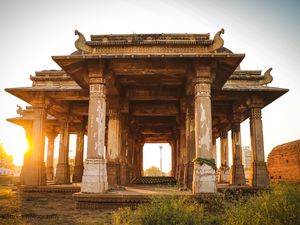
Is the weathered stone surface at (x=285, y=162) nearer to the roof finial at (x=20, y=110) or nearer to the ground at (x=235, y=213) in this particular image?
the ground at (x=235, y=213)

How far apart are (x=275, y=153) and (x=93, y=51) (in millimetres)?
18510

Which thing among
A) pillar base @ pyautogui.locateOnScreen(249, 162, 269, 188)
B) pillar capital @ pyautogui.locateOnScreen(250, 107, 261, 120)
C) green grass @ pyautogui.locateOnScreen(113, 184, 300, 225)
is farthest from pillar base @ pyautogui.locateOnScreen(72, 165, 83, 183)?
green grass @ pyautogui.locateOnScreen(113, 184, 300, 225)

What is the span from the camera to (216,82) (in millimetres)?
12297

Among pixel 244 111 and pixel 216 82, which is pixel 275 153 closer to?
pixel 244 111

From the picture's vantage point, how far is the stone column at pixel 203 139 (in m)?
9.49

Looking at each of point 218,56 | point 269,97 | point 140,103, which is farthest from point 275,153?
point 218,56

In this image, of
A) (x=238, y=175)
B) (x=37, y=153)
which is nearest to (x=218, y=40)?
(x=238, y=175)

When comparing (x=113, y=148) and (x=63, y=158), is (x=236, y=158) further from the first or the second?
(x=63, y=158)

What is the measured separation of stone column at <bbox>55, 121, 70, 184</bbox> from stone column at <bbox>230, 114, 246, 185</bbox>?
10669 millimetres

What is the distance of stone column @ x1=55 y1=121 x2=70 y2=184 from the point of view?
1797cm

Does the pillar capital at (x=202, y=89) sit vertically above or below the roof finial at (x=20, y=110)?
below

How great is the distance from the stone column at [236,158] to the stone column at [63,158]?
10669 millimetres

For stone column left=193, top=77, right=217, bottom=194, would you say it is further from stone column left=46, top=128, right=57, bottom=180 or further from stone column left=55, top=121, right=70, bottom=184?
stone column left=46, top=128, right=57, bottom=180

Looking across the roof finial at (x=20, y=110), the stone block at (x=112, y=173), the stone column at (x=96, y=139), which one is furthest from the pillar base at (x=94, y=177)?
the roof finial at (x=20, y=110)
